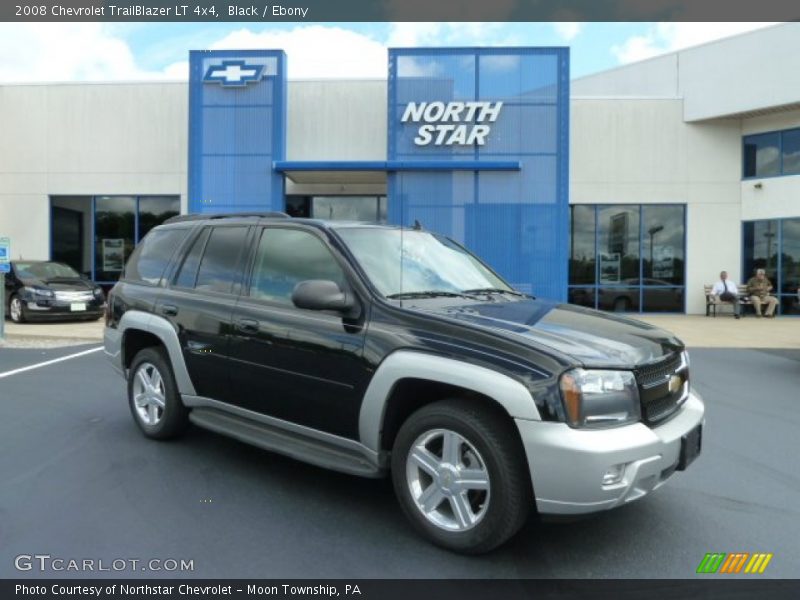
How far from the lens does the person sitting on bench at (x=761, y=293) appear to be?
1856 centimetres

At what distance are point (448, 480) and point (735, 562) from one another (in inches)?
60.2

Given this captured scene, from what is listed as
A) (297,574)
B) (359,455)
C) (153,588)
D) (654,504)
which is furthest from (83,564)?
(654,504)

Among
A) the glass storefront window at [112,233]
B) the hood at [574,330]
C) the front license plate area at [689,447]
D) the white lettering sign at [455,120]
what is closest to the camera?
the hood at [574,330]

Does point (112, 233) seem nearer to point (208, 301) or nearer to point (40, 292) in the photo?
point (40, 292)

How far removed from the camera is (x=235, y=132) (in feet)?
55.4

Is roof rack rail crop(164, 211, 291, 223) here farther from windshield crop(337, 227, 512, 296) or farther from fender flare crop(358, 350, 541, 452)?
fender flare crop(358, 350, 541, 452)

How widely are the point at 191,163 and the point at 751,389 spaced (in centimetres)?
1408

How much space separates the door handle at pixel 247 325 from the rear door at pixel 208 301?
0.12 m

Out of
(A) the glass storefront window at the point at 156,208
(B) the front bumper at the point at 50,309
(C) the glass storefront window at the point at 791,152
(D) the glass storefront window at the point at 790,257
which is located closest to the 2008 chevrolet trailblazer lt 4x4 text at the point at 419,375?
(B) the front bumper at the point at 50,309

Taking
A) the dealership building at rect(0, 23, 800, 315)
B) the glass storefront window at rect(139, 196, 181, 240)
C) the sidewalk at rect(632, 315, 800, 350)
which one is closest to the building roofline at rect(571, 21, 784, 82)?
the dealership building at rect(0, 23, 800, 315)

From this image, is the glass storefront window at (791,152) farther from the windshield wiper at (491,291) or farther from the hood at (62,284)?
the hood at (62,284)

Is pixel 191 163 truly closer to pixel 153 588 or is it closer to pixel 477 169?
pixel 477 169

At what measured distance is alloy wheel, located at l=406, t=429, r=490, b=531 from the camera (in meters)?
3.18

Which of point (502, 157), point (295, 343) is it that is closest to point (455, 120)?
point (502, 157)
